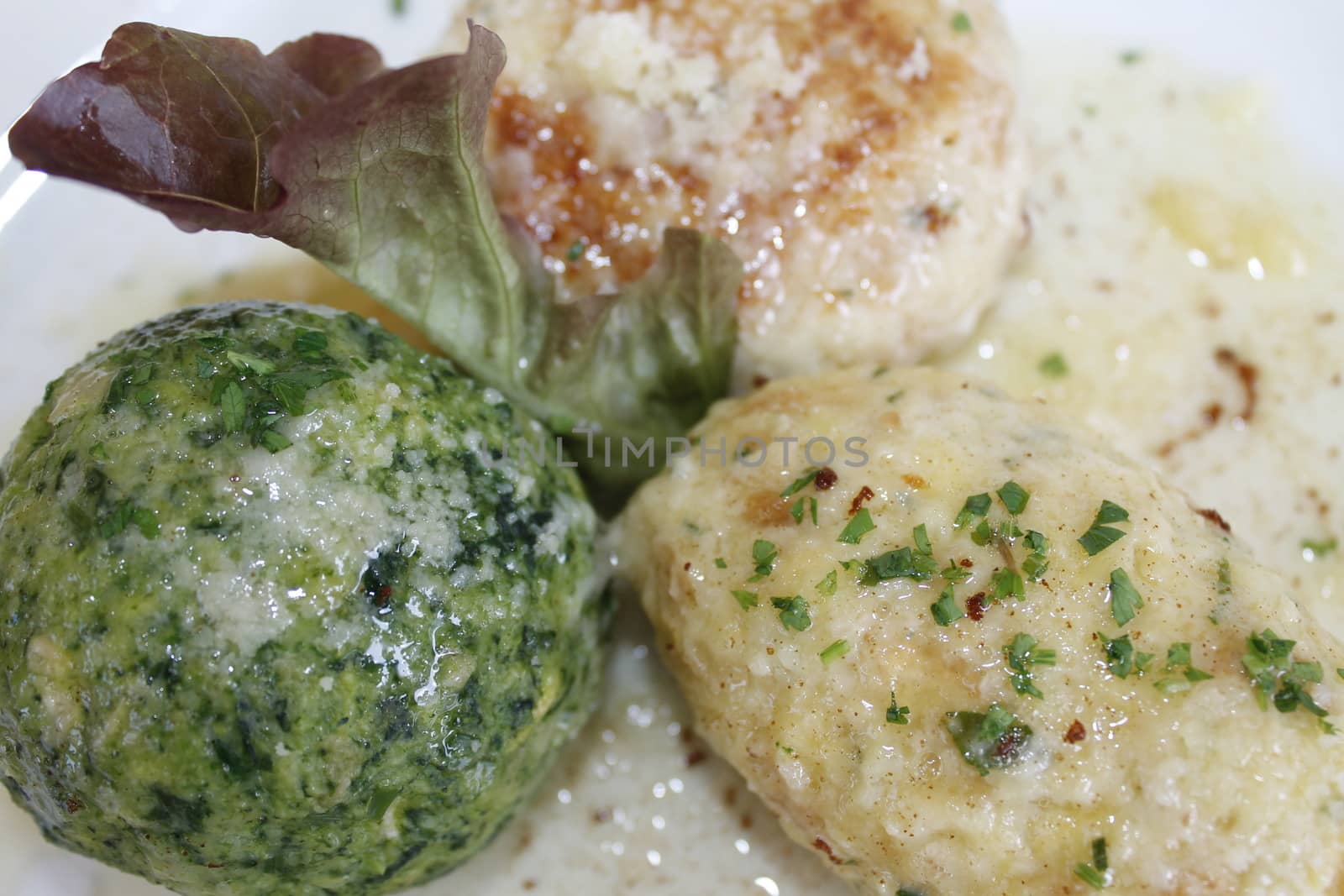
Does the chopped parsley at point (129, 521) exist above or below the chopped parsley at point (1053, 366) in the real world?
above

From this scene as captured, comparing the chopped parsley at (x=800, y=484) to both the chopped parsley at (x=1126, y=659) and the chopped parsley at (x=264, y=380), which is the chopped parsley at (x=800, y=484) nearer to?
the chopped parsley at (x=1126, y=659)

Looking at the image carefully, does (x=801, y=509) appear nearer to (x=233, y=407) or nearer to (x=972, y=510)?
(x=972, y=510)

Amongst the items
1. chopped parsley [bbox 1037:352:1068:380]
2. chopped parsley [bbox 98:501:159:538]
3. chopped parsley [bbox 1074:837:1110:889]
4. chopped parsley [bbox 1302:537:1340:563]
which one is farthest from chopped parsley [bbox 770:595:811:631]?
chopped parsley [bbox 1302:537:1340:563]

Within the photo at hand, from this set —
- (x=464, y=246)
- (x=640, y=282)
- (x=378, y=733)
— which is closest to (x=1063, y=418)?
(x=640, y=282)

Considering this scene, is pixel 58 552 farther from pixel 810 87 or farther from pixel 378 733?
pixel 810 87

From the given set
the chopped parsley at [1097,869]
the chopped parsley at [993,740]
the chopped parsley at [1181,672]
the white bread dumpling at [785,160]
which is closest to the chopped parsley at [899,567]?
the chopped parsley at [993,740]
